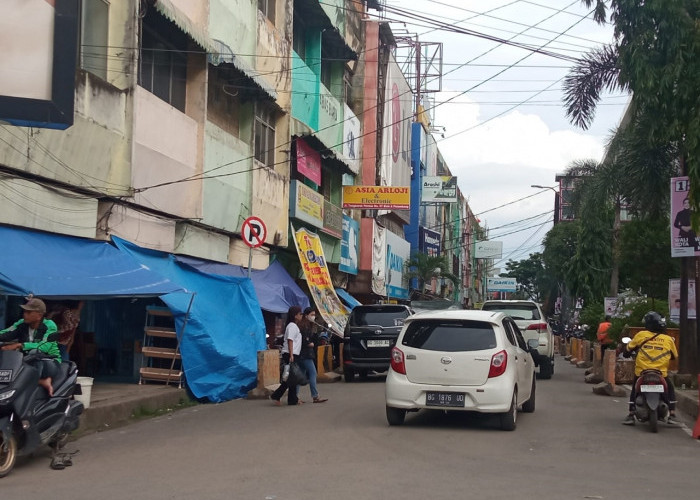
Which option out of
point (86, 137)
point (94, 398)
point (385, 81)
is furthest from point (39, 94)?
point (385, 81)

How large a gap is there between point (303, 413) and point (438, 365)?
3.24m

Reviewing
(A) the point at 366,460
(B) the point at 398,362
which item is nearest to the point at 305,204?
(B) the point at 398,362

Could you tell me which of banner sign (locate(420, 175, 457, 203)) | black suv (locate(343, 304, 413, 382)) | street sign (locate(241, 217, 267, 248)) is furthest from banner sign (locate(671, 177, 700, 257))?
banner sign (locate(420, 175, 457, 203))

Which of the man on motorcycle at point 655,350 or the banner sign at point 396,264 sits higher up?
→ the banner sign at point 396,264

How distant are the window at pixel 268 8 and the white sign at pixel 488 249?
8548 centimetres

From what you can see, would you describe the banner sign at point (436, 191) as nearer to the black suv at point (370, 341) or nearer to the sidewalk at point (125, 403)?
the black suv at point (370, 341)

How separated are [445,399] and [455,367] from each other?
454 millimetres

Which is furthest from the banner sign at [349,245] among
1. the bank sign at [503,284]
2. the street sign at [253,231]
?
the bank sign at [503,284]

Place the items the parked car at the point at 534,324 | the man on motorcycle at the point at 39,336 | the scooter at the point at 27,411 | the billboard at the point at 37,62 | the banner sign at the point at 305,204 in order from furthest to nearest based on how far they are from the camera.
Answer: the banner sign at the point at 305,204 < the parked car at the point at 534,324 < the billboard at the point at 37,62 < the man on motorcycle at the point at 39,336 < the scooter at the point at 27,411

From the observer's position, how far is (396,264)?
4816 cm

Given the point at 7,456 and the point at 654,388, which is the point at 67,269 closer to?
the point at 7,456

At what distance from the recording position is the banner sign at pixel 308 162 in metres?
28.2

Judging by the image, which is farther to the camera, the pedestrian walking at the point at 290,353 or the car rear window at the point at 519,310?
the car rear window at the point at 519,310

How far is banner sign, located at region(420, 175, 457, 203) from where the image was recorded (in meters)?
62.6
